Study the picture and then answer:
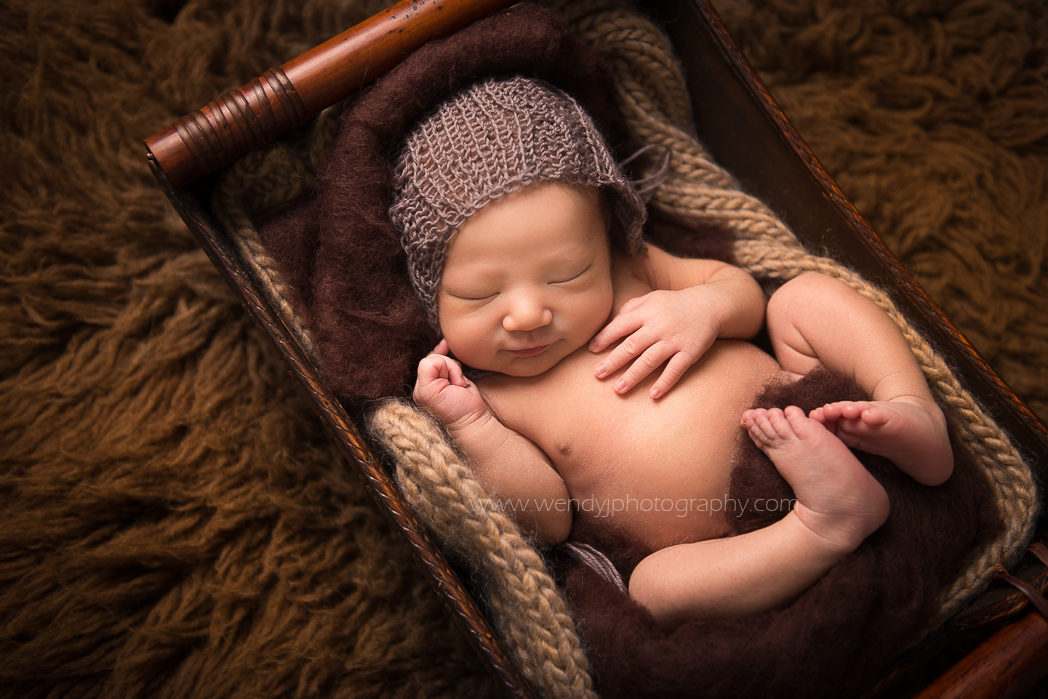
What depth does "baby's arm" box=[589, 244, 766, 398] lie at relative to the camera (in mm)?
1038

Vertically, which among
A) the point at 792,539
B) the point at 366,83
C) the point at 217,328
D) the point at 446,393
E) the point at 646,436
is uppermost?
the point at 366,83

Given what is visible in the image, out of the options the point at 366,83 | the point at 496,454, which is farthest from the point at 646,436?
the point at 366,83

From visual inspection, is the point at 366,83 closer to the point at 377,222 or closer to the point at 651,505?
the point at 377,222

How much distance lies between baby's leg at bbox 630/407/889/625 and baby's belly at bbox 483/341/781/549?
0.07m

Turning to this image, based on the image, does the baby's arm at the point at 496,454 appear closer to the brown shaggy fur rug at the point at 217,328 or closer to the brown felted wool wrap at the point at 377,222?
the brown felted wool wrap at the point at 377,222

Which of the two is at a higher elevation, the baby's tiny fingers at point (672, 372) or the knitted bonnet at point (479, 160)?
the knitted bonnet at point (479, 160)

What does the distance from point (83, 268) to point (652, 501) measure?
1000 millimetres

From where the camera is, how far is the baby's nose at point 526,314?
0.99m

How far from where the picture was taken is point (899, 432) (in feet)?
2.95

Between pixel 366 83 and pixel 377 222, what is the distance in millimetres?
192

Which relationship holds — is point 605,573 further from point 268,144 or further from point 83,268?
point 83,268

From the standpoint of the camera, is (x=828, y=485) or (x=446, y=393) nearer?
(x=828, y=485)

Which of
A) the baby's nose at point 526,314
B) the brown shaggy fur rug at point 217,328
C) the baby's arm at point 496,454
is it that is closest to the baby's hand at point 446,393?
the baby's arm at point 496,454

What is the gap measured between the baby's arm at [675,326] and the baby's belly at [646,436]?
3 centimetres
